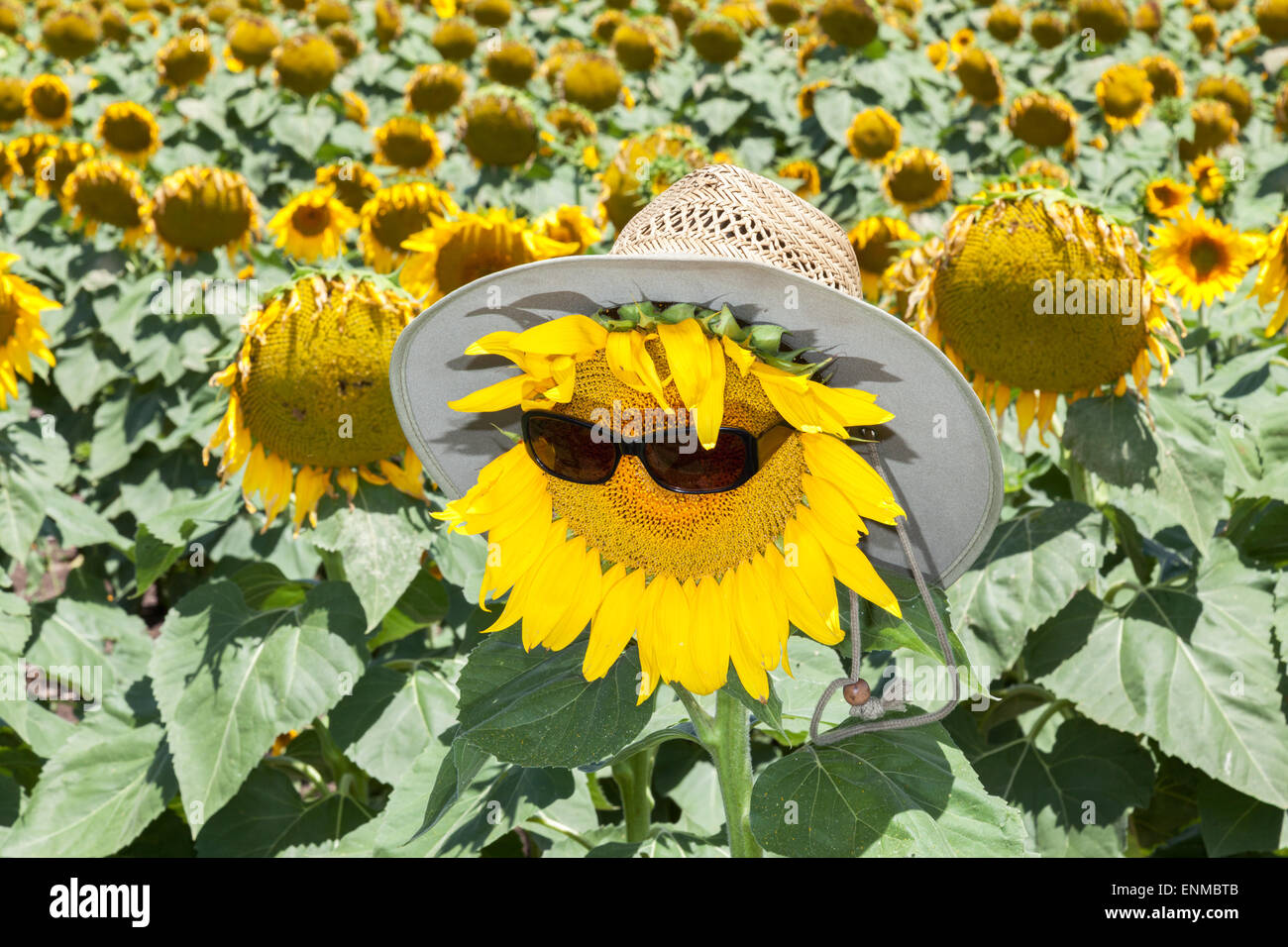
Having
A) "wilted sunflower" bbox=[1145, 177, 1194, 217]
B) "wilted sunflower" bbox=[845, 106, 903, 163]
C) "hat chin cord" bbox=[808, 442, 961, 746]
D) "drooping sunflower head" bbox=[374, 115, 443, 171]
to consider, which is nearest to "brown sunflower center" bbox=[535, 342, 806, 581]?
"hat chin cord" bbox=[808, 442, 961, 746]

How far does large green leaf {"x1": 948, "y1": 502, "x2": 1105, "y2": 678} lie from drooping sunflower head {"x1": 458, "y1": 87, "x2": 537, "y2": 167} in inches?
145

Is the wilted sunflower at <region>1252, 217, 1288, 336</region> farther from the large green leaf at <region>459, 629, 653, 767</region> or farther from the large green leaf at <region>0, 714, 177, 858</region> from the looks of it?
the large green leaf at <region>0, 714, 177, 858</region>

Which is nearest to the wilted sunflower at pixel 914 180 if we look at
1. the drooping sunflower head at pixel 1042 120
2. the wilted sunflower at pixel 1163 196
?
the drooping sunflower head at pixel 1042 120

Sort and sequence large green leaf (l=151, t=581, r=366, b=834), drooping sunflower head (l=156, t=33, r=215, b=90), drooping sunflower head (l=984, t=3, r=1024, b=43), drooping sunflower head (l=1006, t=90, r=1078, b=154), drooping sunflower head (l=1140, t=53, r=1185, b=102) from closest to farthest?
large green leaf (l=151, t=581, r=366, b=834), drooping sunflower head (l=1006, t=90, r=1078, b=154), drooping sunflower head (l=156, t=33, r=215, b=90), drooping sunflower head (l=1140, t=53, r=1185, b=102), drooping sunflower head (l=984, t=3, r=1024, b=43)

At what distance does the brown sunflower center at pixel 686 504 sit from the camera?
1318 millimetres

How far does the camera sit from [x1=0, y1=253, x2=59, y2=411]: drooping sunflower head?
11.2ft

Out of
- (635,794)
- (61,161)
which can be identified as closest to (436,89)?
(61,161)

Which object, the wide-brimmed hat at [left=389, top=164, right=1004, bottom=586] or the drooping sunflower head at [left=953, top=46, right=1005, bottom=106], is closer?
the wide-brimmed hat at [left=389, top=164, right=1004, bottom=586]

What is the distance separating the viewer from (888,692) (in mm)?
1507

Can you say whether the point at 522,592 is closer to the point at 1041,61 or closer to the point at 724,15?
the point at 724,15

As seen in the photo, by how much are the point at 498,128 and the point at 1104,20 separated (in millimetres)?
5622

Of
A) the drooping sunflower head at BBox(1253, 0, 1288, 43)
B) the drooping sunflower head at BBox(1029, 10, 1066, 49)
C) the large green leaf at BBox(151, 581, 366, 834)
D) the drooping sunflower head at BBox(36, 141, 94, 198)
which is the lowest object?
the large green leaf at BBox(151, 581, 366, 834)

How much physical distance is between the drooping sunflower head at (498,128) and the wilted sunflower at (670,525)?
14.4ft
